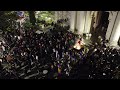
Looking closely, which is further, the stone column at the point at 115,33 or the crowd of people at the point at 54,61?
the stone column at the point at 115,33

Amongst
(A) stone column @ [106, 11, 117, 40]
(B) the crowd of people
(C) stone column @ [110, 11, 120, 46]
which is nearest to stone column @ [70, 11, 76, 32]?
(A) stone column @ [106, 11, 117, 40]

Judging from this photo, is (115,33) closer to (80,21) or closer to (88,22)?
(88,22)

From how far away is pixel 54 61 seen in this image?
15.0m

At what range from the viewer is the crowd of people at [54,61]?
13906mm

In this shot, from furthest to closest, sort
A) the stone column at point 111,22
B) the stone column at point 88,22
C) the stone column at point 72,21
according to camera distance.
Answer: the stone column at point 72,21, the stone column at point 88,22, the stone column at point 111,22

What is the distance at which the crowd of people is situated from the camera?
13.9 meters

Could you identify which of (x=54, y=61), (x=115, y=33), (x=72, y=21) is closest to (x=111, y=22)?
(x=115, y=33)

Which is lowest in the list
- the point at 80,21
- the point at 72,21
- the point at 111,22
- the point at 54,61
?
the point at 54,61

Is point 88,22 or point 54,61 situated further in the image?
point 88,22

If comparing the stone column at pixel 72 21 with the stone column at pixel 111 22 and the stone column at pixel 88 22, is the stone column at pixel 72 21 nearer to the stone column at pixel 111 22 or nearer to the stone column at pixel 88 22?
the stone column at pixel 88 22

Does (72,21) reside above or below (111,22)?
below

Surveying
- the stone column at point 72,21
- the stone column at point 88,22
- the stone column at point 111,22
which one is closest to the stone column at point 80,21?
the stone column at point 88,22

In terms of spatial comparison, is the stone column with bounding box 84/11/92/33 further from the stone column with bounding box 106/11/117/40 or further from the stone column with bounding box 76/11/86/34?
the stone column with bounding box 106/11/117/40

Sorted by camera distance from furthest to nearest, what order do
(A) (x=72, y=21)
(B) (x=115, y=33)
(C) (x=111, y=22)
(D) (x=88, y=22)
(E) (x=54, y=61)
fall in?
(A) (x=72, y=21) < (D) (x=88, y=22) < (B) (x=115, y=33) < (C) (x=111, y=22) < (E) (x=54, y=61)
